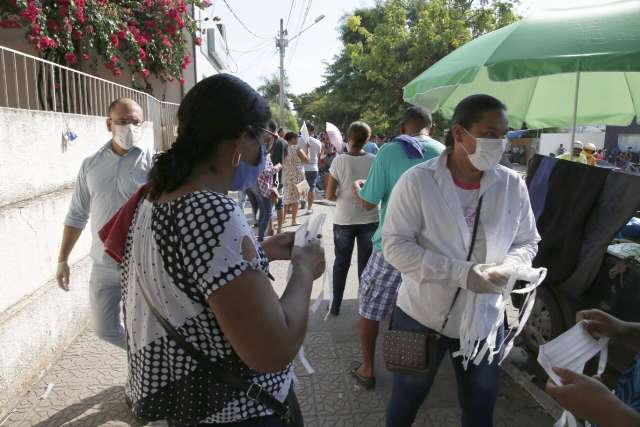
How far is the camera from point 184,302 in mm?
1181

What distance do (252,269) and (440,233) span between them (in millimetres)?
1226

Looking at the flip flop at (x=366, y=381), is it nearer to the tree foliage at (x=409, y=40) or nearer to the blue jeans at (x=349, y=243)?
the blue jeans at (x=349, y=243)

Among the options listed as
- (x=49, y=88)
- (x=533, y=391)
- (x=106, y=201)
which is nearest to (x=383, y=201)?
(x=533, y=391)

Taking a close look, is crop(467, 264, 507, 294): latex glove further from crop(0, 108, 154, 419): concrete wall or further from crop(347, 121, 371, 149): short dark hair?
crop(0, 108, 154, 419): concrete wall

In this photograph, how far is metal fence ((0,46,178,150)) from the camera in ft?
12.6

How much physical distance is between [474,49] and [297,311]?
2.83m

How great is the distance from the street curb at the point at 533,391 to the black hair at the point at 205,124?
2.95 meters

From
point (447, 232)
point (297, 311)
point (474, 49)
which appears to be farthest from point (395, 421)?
point (474, 49)

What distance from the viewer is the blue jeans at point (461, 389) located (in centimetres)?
213

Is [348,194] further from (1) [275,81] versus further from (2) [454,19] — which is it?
(1) [275,81]

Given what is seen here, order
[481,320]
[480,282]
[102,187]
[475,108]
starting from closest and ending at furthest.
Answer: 1. [480,282]
2. [481,320]
3. [475,108]
4. [102,187]

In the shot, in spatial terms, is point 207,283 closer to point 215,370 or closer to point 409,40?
point 215,370

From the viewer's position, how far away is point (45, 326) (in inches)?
137

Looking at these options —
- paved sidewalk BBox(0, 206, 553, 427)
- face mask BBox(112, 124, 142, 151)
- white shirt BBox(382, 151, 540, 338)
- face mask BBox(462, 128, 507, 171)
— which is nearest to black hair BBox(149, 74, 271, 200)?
white shirt BBox(382, 151, 540, 338)
